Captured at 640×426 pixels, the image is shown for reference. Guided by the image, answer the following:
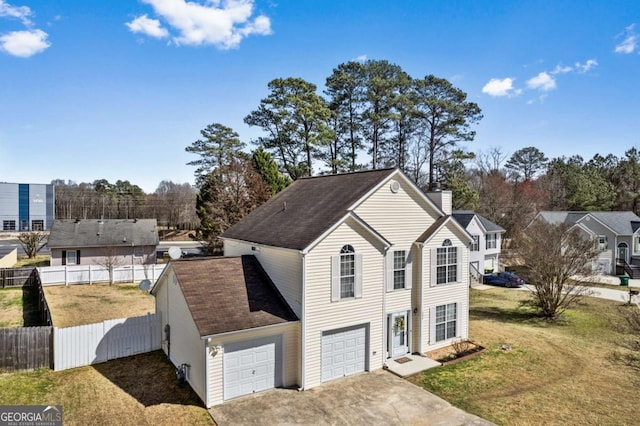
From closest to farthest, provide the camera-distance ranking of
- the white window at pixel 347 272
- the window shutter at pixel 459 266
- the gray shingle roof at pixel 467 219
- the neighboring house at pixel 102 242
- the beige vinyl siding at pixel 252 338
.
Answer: the beige vinyl siding at pixel 252 338
the white window at pixel 347 272
the window shutter at pixel 459 266
the neighboring house at pixel 102 242
the gray shingle roof at pixel 467 219

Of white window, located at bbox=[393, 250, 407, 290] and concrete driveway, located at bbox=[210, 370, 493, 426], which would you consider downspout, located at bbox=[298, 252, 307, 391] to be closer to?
concrete driveway, located at bbox=[210, 370, 493, 426]

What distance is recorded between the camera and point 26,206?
7156 centimetres

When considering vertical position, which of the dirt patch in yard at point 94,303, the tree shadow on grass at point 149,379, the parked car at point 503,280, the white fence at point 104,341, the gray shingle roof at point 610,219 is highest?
the gray shingle roof at point 610,219

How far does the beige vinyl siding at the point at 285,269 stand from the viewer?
13195 millimetres

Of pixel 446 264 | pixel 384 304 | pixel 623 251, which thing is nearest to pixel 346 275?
pixel 384 304

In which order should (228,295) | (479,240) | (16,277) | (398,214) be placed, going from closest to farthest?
(228,295), (398,214), (16,277), (479,240)

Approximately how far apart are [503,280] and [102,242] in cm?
3576

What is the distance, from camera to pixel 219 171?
117 feet

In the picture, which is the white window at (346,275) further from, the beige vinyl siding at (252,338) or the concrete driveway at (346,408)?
the concrete driveway at (346,408)

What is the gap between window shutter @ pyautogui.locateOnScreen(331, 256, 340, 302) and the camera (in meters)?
13.6

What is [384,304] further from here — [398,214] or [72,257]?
[72,257]

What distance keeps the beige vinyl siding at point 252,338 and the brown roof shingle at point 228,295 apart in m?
0.30

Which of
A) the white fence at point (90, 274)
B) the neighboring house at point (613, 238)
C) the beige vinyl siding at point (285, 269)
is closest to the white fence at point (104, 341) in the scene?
the beige vinyl siding at point (285, 269)

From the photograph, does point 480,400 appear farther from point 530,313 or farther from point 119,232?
point 119,232
